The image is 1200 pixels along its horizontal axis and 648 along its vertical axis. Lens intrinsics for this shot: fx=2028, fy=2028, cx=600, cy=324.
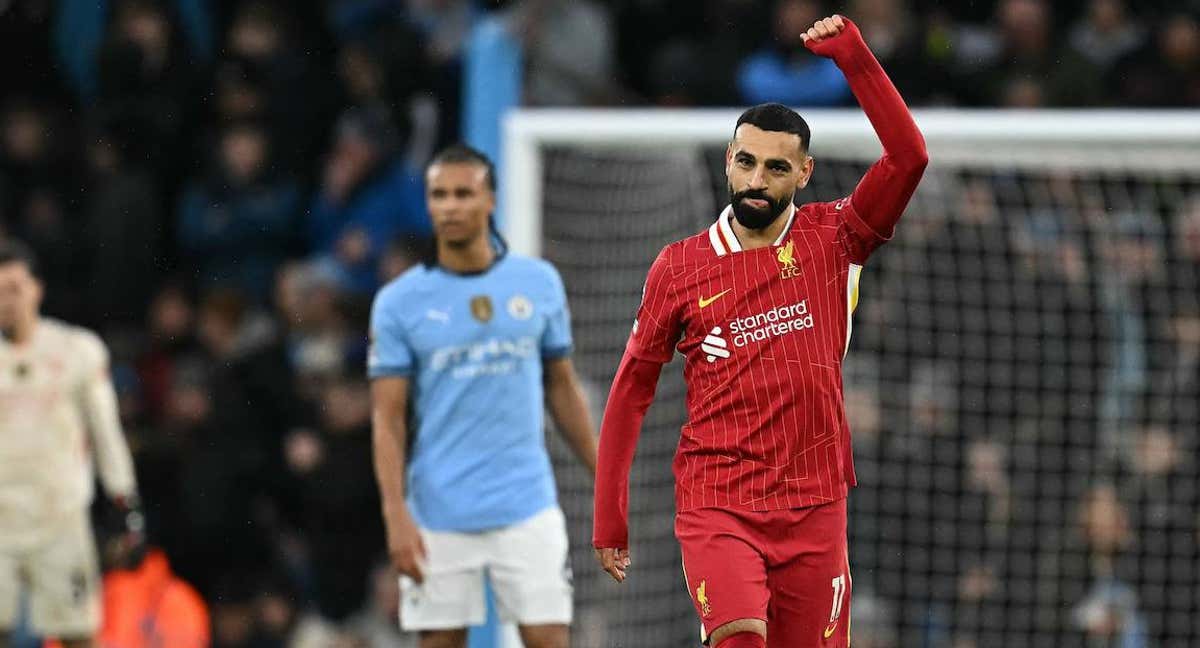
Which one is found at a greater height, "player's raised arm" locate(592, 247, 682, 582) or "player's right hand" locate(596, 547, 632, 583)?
"player's raised arm" locate(592, 247, 682, 582)

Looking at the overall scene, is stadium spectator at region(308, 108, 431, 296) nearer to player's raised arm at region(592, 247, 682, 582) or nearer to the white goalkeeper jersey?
the white goalkeeper jersey

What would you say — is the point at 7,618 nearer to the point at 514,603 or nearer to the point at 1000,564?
the point at 514,603

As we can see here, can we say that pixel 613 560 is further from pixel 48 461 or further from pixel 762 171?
pixel 48 461

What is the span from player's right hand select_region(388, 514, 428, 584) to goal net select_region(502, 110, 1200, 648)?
2.19 metres

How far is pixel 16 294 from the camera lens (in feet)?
28.5

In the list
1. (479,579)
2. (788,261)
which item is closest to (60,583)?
(479,579)

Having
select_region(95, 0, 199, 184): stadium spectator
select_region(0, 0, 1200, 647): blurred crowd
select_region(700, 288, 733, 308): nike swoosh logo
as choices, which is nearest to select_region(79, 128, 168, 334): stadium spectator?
select_region(0, 0, 1200, 647): blurred crowd

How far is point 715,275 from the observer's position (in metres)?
5.40

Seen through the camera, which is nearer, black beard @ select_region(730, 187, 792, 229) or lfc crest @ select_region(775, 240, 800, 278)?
black beard @ select_region(730, 187, 792, 229)

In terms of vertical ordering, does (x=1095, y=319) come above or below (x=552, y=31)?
below

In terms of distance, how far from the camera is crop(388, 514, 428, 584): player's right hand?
21.6 feet

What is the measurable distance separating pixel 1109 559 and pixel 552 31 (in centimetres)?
400

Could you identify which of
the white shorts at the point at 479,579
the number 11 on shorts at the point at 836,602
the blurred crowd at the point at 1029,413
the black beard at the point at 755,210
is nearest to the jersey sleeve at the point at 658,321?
the black beard at the point at 755,210

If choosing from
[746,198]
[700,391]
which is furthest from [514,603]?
[746,198]
